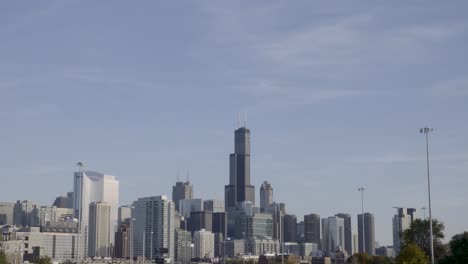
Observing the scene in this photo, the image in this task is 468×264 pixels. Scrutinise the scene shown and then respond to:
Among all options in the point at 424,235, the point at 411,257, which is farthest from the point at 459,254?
the point at 424,235

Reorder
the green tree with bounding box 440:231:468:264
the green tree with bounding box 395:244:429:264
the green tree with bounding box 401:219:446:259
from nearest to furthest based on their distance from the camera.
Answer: the green tree with bounding box 440:231:468:264, the green tree with bounding box 395:244:429:264, the green tree with bounding box 401:219:446:259

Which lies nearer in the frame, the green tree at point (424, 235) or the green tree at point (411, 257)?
the green tree at point (411, 257)

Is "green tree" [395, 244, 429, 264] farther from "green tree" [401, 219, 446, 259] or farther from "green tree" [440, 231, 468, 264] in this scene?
"green tree" [440, 231, 468, 264]

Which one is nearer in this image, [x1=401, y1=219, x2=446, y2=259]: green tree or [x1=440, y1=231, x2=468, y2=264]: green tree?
[x1=440, y1=231, x2=468, y2=264]: green tree

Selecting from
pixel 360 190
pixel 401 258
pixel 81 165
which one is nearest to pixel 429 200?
pixel 401 258

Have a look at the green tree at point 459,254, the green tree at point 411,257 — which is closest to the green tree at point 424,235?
the green tree at point 411,257

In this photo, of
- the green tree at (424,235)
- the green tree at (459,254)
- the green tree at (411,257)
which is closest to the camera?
the green tree at (459,254)

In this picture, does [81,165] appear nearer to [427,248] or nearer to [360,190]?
[427,248]

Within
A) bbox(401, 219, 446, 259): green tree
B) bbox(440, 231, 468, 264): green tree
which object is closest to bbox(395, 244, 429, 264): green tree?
bbox(401, 219, 446, 259): green tree

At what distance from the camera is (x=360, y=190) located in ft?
507

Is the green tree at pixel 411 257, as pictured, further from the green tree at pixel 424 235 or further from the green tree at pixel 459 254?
the green tree at pixel 459 254

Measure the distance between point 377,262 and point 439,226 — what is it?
4579 centimetres

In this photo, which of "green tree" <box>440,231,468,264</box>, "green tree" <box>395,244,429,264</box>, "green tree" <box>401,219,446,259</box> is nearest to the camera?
"green tree" <box>440,231,468,264</box>

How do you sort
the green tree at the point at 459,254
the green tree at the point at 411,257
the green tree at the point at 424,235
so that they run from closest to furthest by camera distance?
the green tree at the point at 459,254 < the green tree at the point at 411,257 < the green tree at the point at 424,235
